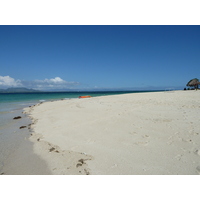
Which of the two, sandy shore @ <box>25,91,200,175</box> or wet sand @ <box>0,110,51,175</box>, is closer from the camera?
sandy shore @ <box>25,91,200,175</box>

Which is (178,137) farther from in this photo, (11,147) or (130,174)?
(11,147)

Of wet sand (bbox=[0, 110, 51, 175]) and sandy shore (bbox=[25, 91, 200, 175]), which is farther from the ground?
sandy shore (bbox=[25, 91, 200, 175])

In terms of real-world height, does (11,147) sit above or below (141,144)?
below

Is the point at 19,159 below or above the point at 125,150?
below

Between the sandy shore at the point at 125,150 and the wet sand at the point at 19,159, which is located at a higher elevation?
the sandy shore at the point at 125,150

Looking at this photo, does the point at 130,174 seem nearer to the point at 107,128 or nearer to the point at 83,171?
the point at 83,171

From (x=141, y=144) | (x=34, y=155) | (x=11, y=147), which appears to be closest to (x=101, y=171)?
(x=141, y=144)

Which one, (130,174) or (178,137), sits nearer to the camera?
(130,174)

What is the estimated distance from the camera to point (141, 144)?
12.3 ft

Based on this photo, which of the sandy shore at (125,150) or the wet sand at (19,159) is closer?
the sandy shore at (125,150)

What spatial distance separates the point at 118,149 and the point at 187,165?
162cm
